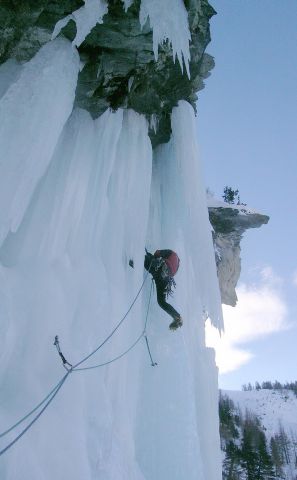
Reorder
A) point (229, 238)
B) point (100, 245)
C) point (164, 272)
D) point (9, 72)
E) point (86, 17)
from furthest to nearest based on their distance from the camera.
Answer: point (229, 238), point (164, 272), point (100, 245), point (9, 72), point (86, 17)

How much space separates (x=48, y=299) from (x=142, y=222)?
2.09m

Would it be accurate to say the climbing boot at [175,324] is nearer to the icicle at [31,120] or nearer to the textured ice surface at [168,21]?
the icicle at [31,120]

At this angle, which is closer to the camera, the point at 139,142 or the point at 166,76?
the point at 166,76

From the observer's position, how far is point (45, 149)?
3922mm

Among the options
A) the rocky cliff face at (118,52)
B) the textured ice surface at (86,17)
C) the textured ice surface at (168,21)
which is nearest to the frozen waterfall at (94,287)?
the rocky cliff face at (118,52)

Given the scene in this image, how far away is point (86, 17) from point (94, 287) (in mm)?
2975

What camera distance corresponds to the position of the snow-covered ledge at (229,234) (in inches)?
488

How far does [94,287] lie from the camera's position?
→ 418 cm

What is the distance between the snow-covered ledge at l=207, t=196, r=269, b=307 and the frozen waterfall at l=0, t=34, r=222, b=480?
641 centimetres

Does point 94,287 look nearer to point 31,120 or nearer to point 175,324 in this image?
point 175,324

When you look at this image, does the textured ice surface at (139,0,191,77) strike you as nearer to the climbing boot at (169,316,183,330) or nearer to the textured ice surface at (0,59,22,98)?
the textured ice surface at (0,59,22,98)

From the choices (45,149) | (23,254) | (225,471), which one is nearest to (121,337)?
(23,254)

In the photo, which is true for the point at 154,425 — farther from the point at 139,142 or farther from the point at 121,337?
the point at 139,142

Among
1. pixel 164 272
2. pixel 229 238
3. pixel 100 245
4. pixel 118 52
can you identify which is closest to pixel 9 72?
pixel 118 52
